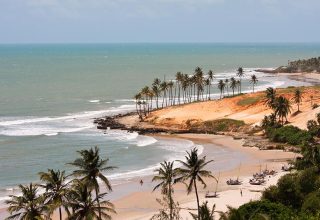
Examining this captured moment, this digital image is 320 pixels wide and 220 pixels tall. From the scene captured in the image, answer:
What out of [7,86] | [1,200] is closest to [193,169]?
[1,200]

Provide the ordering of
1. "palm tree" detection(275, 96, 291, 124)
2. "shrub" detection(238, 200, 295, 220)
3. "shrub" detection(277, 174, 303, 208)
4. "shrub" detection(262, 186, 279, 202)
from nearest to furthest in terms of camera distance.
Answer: "shrub" detection(238, 200, 295, 220), "shrub" detection(277, 174, 303, 208), "shrub" detection(262, 186, 279, 202), "palm tree" detection(275, 96, 291, 124)

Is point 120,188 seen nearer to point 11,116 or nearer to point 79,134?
point 79,134

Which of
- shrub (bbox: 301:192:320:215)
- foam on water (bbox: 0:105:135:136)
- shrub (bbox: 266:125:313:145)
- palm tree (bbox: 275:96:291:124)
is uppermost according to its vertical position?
palm tree (bbox: 275:96:291:124)

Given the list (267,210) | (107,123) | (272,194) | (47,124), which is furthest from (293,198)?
(47,124)

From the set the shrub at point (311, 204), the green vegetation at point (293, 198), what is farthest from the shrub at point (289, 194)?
the shrub at point (311, 204)

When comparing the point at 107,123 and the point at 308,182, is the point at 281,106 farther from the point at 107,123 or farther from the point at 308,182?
the point at 308,182

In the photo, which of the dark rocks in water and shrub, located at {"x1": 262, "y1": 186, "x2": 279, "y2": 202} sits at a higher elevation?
shrub, located at {"x1": 262, "y1": 186, "x2": 279, "y2": 202}

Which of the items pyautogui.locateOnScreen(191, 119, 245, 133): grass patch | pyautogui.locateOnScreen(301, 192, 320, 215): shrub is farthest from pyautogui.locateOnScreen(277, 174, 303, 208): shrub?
pyautogui.locateOnScreen(191, 119, 245, 133): grass patch

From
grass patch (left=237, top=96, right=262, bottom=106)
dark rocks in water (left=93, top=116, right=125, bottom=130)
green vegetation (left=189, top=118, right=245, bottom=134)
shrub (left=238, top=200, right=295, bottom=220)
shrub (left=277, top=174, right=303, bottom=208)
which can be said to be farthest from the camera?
grass patch (left=237, top=96, right=262, bottom=106)

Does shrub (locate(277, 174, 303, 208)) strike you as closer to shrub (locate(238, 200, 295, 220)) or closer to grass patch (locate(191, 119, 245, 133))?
shrub (locate(238, 200, 295, 220))
